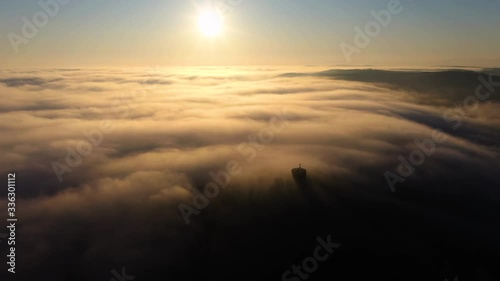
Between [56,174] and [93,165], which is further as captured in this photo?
[93,165]

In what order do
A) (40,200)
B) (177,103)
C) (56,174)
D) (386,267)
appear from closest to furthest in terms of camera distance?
(386,267) → (40,200) → (56,174) → (177,103)

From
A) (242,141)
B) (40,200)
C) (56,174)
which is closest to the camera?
(40,200)

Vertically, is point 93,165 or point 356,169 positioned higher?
point 93,165

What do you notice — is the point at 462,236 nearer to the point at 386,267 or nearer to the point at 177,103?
the point at 386,267

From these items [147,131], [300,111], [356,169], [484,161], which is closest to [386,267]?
[356,169]

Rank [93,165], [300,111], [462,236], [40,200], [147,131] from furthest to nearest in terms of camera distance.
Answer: [300,111]
[147,131]
[93,165]
[40,200]
[462,236]

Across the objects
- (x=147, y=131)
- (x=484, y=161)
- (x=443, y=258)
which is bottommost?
(x=443, y=258)

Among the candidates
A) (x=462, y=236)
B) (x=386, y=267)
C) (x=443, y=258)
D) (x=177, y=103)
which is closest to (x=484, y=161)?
(x=462, y=236)

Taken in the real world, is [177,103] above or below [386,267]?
above

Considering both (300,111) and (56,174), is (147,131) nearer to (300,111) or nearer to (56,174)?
(56,174)
